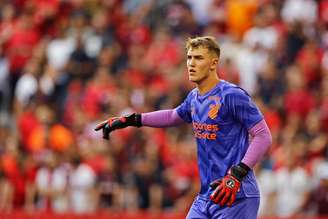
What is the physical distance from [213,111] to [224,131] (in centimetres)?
18

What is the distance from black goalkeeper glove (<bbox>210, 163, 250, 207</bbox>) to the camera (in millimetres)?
7582

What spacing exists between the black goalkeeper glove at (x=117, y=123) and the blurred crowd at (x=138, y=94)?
190 inches

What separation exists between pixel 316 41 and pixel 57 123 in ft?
13.8

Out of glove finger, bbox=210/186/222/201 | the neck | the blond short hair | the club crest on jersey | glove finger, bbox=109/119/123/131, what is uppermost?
the blond short hair

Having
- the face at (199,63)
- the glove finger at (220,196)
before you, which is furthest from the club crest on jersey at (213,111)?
the glove finger at (220,196)

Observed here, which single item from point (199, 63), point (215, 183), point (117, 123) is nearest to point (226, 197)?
point (215, 183)

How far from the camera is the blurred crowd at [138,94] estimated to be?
13.6m

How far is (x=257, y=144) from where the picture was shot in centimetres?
770

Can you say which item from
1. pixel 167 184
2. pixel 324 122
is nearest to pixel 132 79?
pixel 167 184

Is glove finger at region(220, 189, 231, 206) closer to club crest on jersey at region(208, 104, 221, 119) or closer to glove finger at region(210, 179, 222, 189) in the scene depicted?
glove finger at region(210, 179, 222, 189)

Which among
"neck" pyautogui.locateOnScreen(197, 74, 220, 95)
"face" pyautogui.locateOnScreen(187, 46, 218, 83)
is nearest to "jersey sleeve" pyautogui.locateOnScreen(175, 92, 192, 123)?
"neck" pyautogui.locateOnScreen(197, 74, 220, 95)

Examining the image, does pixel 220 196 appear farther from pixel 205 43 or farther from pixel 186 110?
pixel 205 43

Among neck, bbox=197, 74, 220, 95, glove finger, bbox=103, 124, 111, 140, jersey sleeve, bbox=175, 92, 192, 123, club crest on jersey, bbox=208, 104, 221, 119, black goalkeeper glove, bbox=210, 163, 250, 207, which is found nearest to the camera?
black goalkeeper glove, bbox=210, 163, 250, 207

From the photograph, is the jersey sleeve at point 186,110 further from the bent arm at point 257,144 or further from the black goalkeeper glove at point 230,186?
the black goalkeeper glove at point 230,186
